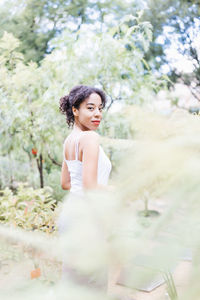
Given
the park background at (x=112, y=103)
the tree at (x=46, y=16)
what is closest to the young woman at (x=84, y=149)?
the park background at (x=112, y=103)

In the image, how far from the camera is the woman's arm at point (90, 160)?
1.53m

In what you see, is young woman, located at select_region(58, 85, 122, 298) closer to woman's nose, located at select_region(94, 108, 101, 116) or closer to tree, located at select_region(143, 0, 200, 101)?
woman's nose, located at select_region(94, 108, 101, 116)

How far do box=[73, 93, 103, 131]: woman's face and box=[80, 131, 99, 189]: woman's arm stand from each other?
33 centimetres

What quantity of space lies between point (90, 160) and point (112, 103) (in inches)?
106

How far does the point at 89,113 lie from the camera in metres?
1.92

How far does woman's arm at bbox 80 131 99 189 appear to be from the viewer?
153 cm

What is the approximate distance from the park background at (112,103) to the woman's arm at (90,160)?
0.61 ft

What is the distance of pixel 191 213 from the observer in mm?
367

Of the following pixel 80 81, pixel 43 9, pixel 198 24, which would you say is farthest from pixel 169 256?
pixel 43 9

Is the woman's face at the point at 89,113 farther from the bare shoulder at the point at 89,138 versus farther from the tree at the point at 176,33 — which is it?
the tree at the point at 176,33

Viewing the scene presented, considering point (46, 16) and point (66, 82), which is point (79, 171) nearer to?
point (66, 82)

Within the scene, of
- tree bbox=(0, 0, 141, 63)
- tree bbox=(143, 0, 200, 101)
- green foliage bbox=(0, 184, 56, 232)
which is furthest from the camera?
tree bbox=(0, 0, 141, 63)

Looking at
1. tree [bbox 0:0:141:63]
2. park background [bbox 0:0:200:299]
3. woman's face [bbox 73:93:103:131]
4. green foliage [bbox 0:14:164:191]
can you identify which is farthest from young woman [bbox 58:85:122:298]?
tree [bbox 0:0:141:63]

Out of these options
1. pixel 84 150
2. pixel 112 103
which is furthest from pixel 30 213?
pixel 112 103
